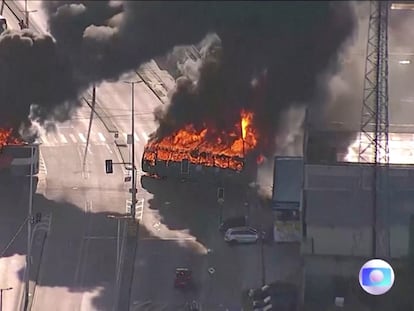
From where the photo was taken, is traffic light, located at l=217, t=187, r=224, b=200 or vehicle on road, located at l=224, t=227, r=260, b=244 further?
traffic light, located at l=217, t=187, r=224, b=200

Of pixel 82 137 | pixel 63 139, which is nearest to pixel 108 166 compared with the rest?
pixel 82 137

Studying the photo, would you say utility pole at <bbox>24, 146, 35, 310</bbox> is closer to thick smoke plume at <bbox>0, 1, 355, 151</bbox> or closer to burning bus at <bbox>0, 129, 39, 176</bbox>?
burning bus at <bbox>0, 129, 39, 176</bbox>

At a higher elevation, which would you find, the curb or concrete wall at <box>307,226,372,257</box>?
concrete wall at <box>307,226,372,257</box>

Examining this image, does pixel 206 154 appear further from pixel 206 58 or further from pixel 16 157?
pixel 16 157

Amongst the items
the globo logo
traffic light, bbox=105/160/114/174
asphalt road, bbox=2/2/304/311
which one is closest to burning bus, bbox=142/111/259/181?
asphalt road, bbox=2/2/304/311

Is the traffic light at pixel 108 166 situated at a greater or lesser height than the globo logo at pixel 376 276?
greater

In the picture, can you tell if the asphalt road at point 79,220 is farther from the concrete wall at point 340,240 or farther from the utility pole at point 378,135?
the utility pole at point 378,135

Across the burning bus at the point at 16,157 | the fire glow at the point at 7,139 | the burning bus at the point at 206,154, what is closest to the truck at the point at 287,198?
the burning bus at the point at 206,154
